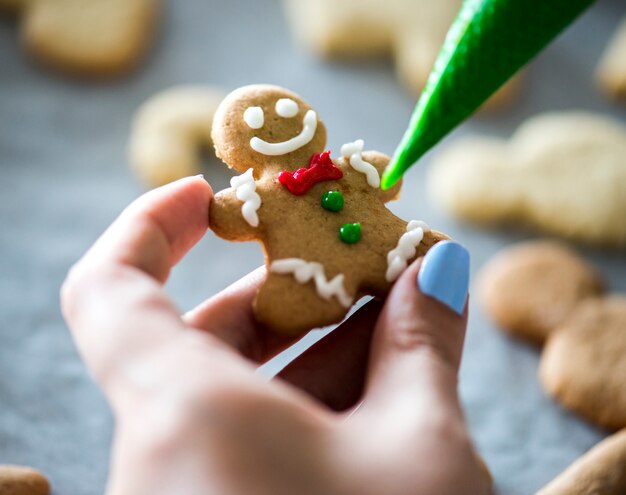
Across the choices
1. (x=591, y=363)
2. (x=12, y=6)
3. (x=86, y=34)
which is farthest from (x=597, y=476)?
(x=12, y=6)

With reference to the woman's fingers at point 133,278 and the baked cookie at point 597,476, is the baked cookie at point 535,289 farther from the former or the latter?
the woman's fingers at point 133,278

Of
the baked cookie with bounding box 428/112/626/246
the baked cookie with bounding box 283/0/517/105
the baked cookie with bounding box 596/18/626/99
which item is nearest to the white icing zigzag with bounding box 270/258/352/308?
the baked cookie with bounding box 428/112/626/246

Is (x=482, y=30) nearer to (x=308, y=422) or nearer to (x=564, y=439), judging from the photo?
(x=308, y=422)

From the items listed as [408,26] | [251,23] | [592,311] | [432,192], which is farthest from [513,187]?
[251,23]

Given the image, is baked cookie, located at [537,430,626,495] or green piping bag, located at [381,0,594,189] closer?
green piping bag, located at [381,0,594,189]

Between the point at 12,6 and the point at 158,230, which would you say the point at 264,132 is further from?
the point at 12,6

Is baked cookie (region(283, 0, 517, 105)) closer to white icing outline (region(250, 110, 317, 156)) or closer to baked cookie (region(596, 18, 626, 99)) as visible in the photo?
baked cookie (region(596, 18, 626, 99))
